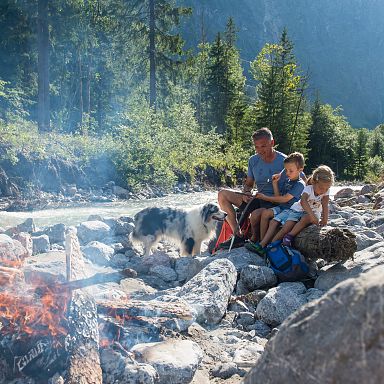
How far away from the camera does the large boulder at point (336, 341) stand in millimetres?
1385

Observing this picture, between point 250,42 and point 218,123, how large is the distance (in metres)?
105

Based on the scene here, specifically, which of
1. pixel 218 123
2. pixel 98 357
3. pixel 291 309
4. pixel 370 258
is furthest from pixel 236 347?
pixel 218 123

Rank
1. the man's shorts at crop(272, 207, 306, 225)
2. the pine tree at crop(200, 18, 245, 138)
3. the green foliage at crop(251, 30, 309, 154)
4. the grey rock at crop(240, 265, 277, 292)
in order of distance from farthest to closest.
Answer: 1. the green foliage at crop(251, 30, 309, 154)
2. the pine tree at crop(200, 18, 245, 138)
3. the man's shorts at crop(272, 207, 306, 225)
4. the grey rock at crop(240, 265, 277, 292)

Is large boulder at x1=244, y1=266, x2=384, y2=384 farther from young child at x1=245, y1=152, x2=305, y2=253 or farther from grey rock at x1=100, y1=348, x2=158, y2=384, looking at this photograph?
young child at x1=245, y1=152, x2=305, y2=253

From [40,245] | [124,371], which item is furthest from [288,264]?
[40,245]

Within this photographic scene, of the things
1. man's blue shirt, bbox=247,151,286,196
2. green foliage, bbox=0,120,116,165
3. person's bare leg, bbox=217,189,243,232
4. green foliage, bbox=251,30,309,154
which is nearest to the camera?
man's blue shirt, bbox=247,151,286,196

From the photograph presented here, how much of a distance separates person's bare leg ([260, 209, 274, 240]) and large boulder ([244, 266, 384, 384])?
16.1ft

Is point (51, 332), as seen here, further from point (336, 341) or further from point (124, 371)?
point (336, 341)

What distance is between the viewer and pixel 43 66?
23.2 metres

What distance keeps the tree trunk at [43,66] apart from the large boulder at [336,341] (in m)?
22.2

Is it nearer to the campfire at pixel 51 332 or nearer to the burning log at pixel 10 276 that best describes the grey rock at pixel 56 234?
the burning log at pixel 10 276

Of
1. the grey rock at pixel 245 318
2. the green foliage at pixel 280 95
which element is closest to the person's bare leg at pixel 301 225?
the grey rock at pixel 245 318

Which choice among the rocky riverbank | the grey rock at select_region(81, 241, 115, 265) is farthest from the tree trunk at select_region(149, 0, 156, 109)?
the grey rock at select_region(81, 241, 115, 265)

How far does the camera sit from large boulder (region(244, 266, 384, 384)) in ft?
4.54
